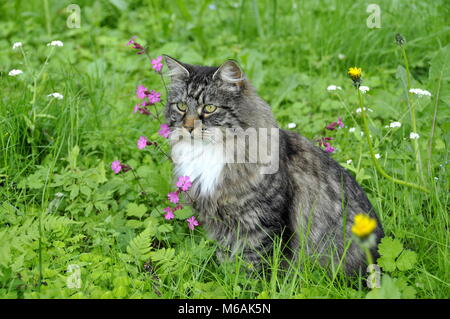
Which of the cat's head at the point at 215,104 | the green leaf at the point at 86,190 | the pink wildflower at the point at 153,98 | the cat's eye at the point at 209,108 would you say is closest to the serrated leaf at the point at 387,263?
the cat's head at the point at 215,104

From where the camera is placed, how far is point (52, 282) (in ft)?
7.62

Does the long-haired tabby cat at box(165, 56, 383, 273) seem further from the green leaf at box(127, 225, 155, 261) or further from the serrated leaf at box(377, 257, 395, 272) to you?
the green leaf at box(127, 225, 155, 261)

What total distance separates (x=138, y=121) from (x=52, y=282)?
1676mm

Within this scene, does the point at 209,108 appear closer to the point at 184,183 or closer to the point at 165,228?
the point at 184,183

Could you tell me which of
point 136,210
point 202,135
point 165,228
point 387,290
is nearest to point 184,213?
point 165,228

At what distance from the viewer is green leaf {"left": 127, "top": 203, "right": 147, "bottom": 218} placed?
295 centimetres

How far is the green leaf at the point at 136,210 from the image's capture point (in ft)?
9.66

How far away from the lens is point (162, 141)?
3.29 metres

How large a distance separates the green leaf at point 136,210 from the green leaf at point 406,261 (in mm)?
1368

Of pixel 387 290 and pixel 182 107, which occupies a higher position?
pixel 182 107

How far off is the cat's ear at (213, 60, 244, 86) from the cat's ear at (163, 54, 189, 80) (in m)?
0.18

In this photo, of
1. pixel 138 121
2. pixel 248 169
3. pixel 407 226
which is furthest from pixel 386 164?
pixel 138 121

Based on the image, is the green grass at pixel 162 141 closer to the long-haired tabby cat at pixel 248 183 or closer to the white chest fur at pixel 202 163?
the long-haired tabby cat at pixel 248 183

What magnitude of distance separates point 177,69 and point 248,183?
Answer: 71 centimetres
